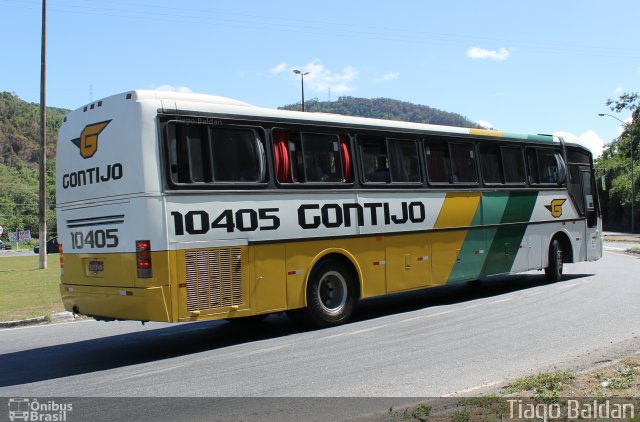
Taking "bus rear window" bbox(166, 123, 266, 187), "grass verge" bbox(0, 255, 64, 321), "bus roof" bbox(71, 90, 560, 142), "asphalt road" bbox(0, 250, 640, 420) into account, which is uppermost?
"bus roof" bbox(71, 90, 560, 142)

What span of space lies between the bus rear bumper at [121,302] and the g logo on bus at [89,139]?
198cm

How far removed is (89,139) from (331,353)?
4702 millimetres

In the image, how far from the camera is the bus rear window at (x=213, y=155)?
30.8 ft

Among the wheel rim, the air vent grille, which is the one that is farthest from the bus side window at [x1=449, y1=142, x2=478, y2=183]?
the air vent grille

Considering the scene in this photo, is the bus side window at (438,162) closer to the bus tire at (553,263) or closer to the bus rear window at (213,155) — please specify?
the bus rear window at (213,155)

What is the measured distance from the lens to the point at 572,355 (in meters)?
8.24

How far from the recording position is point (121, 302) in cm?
923

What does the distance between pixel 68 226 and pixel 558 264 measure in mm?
11830

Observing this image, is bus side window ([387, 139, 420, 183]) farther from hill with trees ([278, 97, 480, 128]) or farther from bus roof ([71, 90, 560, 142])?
hill with trees ([278, 97, 480, 128])

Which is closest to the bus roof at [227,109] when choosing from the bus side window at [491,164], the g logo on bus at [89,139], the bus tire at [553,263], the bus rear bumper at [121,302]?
the g logo on bus at [89,139]

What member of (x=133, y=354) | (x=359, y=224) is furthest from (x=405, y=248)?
(x=133, y=354)

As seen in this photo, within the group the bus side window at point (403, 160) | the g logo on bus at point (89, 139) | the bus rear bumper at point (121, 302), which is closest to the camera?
the bus rear bumper at point (121, 302)

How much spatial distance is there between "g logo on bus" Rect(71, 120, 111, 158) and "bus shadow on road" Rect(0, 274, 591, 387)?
9.64ft

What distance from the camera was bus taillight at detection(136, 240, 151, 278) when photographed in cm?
900
